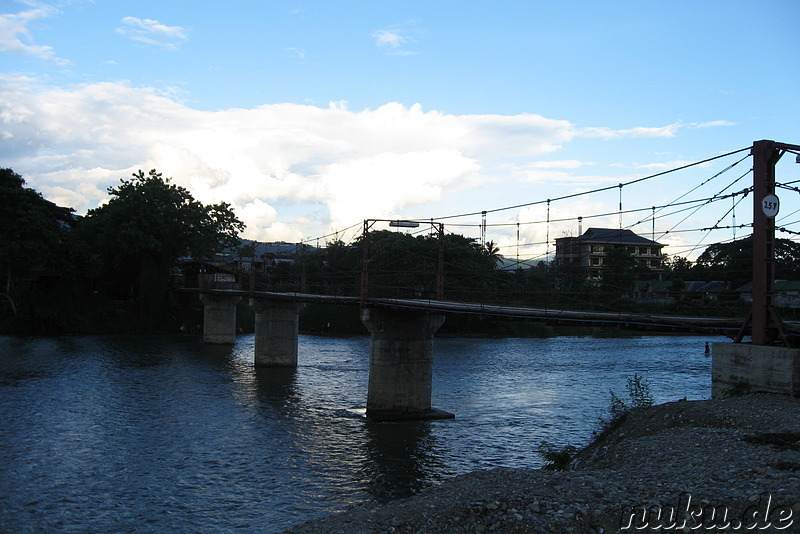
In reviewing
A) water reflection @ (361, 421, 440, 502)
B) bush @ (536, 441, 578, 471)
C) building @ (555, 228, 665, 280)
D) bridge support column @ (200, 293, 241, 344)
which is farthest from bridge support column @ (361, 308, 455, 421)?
bridge support column @ (200, 293, 241, 344)

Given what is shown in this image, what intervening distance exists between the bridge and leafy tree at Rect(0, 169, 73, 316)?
56.1 ft

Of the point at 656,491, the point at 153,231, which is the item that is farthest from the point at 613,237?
the point at 153,231

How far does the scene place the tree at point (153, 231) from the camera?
2936 inches

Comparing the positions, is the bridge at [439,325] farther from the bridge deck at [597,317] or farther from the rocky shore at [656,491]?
the rocky shore at [656,491]

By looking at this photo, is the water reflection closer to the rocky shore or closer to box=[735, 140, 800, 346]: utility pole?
the rocky shore

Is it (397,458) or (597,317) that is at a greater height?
A: (597,317)

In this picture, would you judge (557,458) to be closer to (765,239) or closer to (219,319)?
(765,239)

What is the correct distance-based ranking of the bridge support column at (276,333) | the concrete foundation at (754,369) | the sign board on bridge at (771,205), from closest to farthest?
the concrete foundation at (754,369) → the sign board on bridge at (771,205) → the bridge support column at (276,333)

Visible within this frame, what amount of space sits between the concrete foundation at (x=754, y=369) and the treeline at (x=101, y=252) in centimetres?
6637

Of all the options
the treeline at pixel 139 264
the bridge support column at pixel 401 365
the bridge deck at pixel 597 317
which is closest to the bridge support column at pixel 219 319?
the treeline at pixel 139 264

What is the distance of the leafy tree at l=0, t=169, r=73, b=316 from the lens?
6644 cm

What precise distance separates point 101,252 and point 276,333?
3438 cm

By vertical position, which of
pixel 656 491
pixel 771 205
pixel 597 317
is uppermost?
pixel 771 205

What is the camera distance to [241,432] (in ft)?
101
